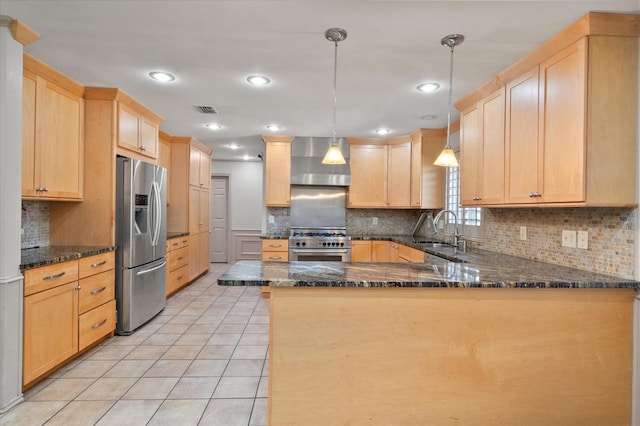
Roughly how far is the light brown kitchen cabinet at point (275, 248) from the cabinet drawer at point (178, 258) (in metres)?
1.20

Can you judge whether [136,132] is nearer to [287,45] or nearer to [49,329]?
[49,329]

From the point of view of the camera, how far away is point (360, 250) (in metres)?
4.63

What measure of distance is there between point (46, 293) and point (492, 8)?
325 cm

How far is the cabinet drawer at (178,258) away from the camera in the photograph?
174 inches

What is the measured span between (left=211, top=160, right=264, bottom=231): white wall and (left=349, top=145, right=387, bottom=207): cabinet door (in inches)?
122

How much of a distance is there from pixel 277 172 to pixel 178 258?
185 cm

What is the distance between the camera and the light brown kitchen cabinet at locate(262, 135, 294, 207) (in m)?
4.83

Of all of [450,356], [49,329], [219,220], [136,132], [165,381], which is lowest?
[165,381]

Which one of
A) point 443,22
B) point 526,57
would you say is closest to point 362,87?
point 443,22

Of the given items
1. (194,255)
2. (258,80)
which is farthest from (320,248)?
(258,80)

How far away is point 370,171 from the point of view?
4945 mm

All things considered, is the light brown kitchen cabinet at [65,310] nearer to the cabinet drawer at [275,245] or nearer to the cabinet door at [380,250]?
the cabinet drawer at [275,245]

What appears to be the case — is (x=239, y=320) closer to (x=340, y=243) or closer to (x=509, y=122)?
(x=340, y=243)

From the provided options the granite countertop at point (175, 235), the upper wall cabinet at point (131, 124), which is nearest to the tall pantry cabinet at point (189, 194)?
the granite countertop at point (175, 235)
